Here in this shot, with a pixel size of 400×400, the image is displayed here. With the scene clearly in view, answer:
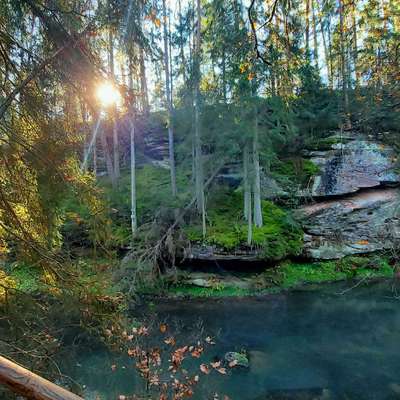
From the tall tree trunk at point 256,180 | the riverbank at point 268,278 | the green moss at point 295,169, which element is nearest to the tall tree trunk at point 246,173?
the tall tree trunk at point 256,180

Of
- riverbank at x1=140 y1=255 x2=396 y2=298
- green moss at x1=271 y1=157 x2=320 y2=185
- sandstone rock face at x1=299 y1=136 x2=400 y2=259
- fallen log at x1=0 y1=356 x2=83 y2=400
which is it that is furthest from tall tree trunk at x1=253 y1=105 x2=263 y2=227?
fallen log at x1=0 y1=356 x2=83 y2=400

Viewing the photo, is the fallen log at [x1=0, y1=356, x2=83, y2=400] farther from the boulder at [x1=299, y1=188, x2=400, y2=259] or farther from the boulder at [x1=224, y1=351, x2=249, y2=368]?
the boulder at [x1=299, y1=188, x2=400, y2=259]

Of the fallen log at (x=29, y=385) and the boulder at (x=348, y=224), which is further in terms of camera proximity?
the boulder at (x=348, y=224)

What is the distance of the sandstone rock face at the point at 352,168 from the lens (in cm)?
1452

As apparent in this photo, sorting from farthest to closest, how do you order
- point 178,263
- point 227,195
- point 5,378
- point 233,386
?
point 227,195 < point 178,263 < point 233,386 < point 5,378

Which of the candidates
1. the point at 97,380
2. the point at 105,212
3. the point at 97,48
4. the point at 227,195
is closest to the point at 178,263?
the point at 227,195

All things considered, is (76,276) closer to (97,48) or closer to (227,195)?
(97,48)

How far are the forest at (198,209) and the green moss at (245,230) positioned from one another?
82 millimetres

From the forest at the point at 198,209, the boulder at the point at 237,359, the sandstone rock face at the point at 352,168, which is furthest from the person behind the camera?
the sandstone rock face at the point at 352,168

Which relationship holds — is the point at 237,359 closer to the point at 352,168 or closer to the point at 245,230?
the point at 245,230

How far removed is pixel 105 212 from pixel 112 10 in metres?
1.98

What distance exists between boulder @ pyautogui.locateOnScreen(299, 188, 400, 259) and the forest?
0.22 ft

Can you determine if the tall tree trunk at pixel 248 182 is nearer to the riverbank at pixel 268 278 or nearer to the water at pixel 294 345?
the riverbank at pixel 268 278

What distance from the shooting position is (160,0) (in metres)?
2.81
